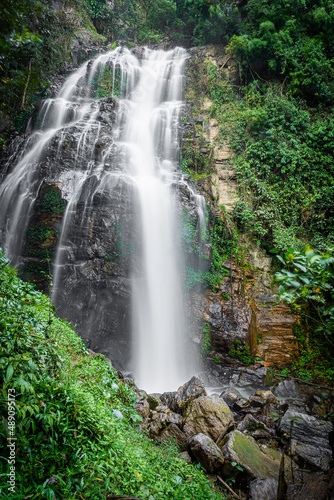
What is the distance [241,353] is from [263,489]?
565 cm

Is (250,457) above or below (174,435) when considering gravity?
below

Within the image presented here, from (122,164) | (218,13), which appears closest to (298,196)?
(122,164)

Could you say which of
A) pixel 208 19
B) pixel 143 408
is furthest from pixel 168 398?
pixel 208 19

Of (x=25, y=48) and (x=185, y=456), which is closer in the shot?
(x=185, y=456)

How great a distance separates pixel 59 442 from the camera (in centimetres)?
222

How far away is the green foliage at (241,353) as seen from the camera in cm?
876

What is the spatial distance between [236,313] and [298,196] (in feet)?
19.0

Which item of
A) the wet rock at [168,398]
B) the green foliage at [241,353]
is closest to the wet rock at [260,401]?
the wet rock at [168,398]

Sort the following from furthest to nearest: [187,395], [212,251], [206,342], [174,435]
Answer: [212,251]
[206,342]
[187,395]
[174,435]

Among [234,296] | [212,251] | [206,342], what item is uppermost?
[212,251]

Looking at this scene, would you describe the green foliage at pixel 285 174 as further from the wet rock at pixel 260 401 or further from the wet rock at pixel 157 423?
the wet rock at pixel 157 423

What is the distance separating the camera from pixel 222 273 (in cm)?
1017

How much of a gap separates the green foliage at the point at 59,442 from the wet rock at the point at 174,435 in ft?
2.89

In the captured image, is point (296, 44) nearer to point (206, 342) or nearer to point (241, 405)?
point (206, 342)
